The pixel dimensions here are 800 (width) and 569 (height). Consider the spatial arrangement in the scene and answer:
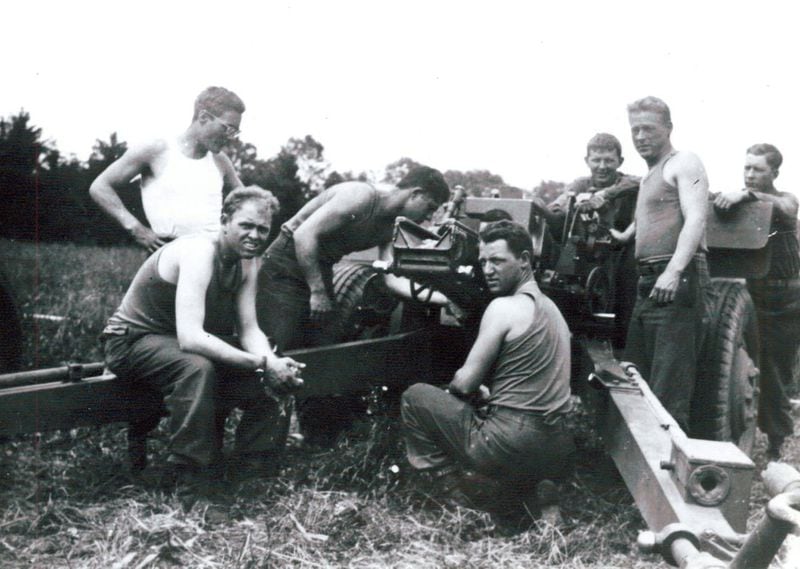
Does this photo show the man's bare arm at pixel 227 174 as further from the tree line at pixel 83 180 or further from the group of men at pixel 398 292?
the tree line at pixel 83 180

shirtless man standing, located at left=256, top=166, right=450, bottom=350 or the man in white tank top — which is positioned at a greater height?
the man in white tank top

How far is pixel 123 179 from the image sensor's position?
4.26m

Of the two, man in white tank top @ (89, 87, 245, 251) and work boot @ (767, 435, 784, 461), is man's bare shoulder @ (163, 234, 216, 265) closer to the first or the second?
man in white tank top @ (89, 87, 245, 251)

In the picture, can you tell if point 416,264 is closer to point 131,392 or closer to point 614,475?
point 131,392

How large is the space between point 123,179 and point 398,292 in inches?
58.1

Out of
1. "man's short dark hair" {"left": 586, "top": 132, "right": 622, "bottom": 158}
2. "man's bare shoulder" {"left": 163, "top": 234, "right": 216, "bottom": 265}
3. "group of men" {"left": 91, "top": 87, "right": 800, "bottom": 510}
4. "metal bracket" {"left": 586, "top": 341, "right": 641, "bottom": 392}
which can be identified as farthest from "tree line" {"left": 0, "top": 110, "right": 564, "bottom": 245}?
"metal bracket" {"left": 586, "top": 341, "right": 641, "bottom": 392}

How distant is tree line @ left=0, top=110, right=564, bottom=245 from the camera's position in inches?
369

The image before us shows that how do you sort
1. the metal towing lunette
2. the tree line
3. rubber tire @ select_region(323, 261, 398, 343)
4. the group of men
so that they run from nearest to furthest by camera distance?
the metal towing lunette < the group of men < rubber tire @ select_region(323, 261, 398, 343) < the tree line

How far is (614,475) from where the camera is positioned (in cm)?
456

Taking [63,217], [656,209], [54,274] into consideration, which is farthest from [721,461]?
[63,217]

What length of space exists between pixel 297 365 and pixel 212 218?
1.15 meters

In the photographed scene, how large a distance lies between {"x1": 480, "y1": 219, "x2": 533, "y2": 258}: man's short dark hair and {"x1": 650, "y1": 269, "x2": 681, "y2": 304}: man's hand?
780mm

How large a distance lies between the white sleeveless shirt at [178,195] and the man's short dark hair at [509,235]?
1452 millimetres

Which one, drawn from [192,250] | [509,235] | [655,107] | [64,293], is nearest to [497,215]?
[509,235]
